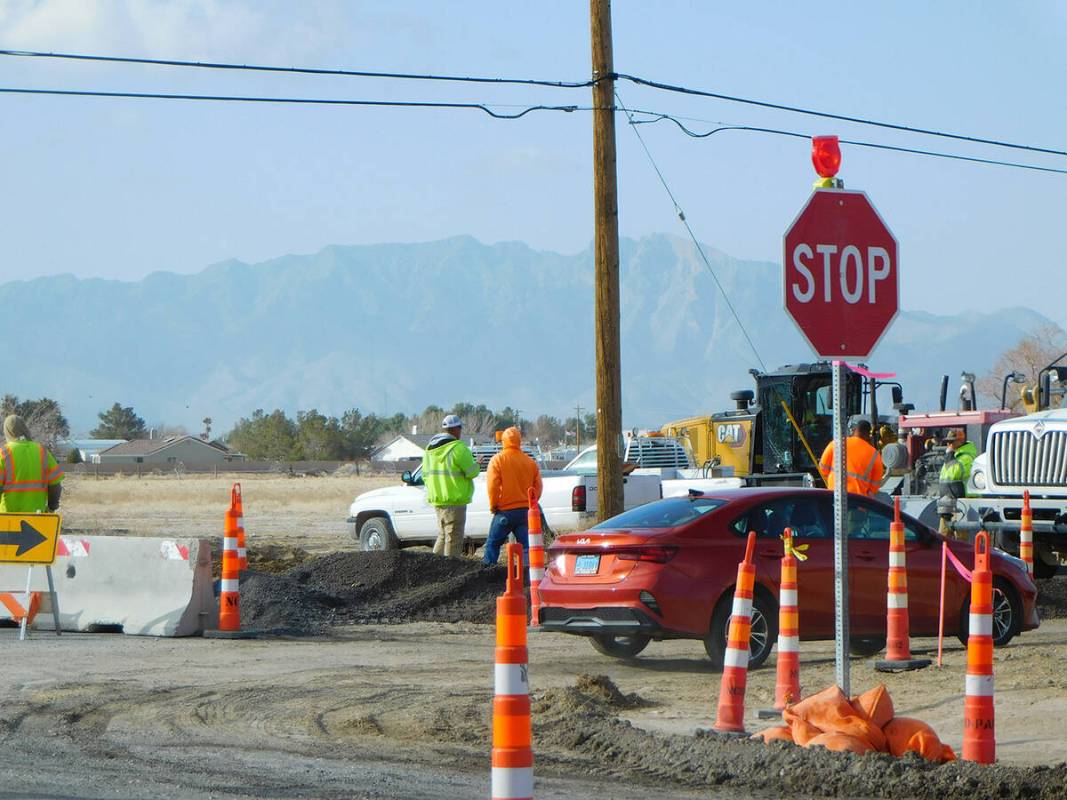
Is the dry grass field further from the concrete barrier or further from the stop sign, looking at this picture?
the stop sign

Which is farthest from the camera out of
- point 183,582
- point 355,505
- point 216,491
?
point 216,491

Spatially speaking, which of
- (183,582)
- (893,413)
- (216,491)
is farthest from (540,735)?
(216,491)

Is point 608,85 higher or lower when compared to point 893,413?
higher

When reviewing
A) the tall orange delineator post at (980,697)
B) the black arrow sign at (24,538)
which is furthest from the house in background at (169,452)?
the tall orange delineator post at (980,697)

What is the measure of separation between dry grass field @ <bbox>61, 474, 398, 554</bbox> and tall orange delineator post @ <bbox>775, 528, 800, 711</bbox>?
15.1 metres

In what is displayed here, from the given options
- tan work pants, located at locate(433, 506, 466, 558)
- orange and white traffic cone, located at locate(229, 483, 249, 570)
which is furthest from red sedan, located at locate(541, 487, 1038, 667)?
tan work pants, located at locate(433, 506, 466, 558)

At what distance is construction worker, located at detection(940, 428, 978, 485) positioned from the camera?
22188mm

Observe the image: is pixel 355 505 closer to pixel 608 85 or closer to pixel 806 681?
pixel 608 85

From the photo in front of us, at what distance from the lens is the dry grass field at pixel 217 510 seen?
36406 mm

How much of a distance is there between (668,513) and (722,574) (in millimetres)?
783

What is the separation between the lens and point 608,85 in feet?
60.5

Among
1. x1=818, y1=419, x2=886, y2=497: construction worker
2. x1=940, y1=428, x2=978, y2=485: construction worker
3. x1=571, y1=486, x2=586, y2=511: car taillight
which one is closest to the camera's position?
x1=818, y1=419, x2=886, y2=497: construction worker

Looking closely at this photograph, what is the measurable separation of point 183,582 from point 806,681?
626cm

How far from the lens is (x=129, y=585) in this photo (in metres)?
15.7
